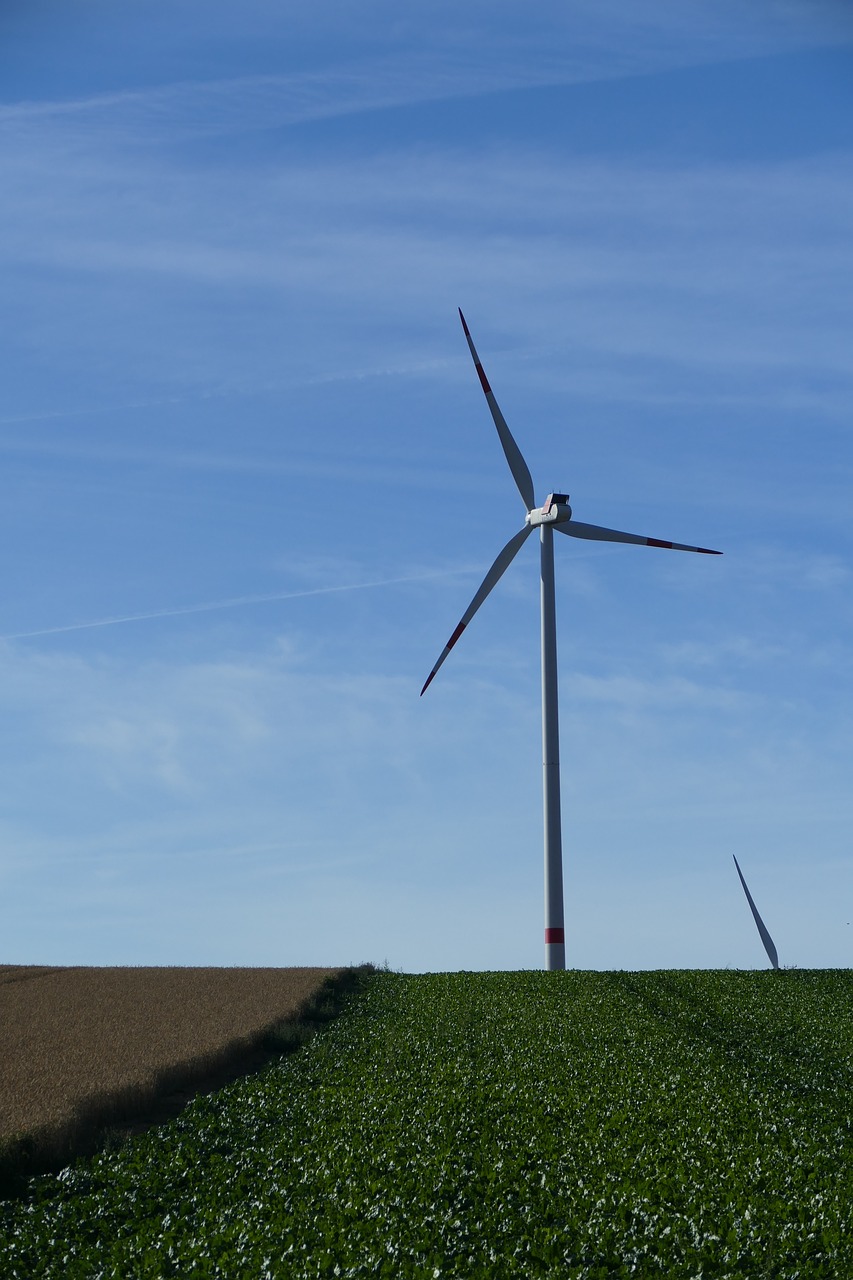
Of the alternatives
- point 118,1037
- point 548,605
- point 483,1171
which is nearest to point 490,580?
point 548,605

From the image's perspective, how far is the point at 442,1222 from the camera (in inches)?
804

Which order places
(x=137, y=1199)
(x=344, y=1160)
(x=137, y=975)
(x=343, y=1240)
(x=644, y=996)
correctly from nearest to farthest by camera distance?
(x=343, y=1240) < (x=137, y=1199) < (x=344, y=1160) < (x=644, y=996) < (x=137, y=975)

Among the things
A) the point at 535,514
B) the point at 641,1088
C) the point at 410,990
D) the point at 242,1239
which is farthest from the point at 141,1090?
the point at 535,514

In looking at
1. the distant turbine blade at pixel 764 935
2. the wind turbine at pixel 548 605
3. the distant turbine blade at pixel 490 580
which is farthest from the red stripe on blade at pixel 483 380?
the distant turbine blade at pixel 764 935

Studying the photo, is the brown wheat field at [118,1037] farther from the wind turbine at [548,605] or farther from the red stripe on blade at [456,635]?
the red stripe on blade at [456,635]

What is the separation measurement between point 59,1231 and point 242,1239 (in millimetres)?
3162

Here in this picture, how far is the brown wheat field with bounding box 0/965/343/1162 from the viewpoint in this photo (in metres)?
26.5

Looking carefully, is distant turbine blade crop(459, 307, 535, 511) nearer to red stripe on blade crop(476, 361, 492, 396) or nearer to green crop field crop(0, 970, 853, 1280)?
red stripe on blade crop(476, 361, 492, 396)

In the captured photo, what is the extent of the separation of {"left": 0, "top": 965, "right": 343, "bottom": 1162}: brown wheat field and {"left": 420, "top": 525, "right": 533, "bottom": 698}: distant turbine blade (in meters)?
13.4

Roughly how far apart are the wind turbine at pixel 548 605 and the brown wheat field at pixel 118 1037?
28.9ft

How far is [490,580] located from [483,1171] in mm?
33488

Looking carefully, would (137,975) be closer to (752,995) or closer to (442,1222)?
(752,995)

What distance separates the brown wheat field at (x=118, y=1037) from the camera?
26.5 meters

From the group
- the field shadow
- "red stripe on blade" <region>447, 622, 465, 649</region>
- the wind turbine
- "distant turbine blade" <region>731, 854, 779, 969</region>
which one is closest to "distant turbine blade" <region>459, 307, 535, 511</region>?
the wind turbine
